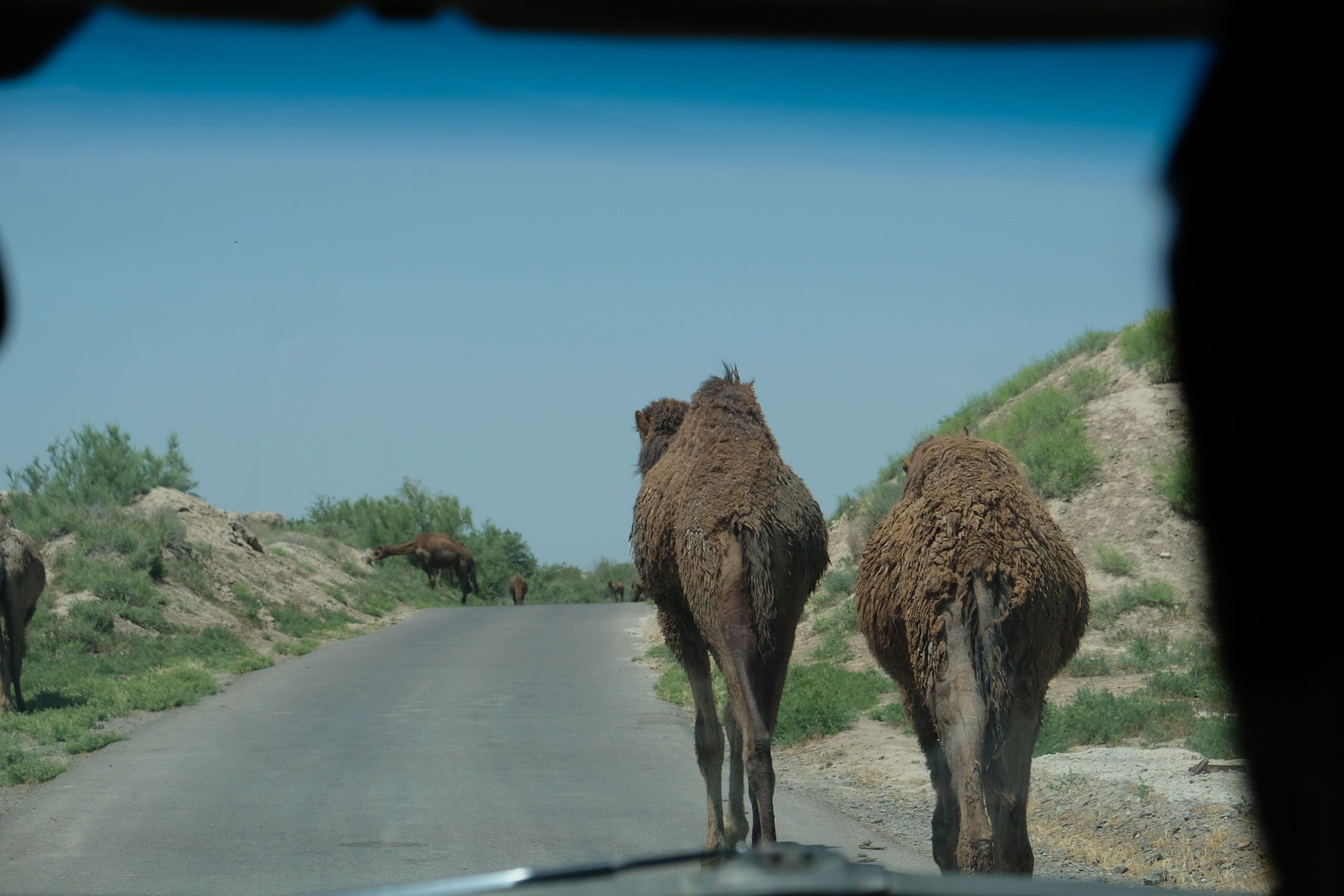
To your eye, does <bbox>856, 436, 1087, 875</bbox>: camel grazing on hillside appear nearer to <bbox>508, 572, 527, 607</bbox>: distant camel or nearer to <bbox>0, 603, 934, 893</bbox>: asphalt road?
<bbox>0, 603, 934, 893</bbox>: asphalt road

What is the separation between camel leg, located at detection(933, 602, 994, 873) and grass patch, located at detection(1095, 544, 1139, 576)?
11.2 metres

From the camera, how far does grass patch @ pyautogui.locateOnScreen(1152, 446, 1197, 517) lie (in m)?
16.7

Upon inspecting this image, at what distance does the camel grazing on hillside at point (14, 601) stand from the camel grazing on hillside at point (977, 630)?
1060 cm

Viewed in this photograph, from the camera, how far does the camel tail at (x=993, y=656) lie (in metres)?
5.32

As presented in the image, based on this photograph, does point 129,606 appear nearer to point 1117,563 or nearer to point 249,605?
point 249,605

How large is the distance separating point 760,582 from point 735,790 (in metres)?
1.52

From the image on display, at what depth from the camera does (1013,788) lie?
550cm

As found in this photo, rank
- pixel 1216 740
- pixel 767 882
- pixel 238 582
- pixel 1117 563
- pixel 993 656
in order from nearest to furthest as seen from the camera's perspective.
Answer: pixel 767 882
pixel 993 656
pixel 1216 740
pixel 1117 563
pixel 238 582

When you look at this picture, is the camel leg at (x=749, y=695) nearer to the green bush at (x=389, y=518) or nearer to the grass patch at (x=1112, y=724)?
the grass patch at (x=1112, y=724)

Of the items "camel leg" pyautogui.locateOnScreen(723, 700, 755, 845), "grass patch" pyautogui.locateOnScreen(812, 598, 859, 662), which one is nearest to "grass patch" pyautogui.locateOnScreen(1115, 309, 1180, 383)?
"grass patch" pyautogui.locateOnScreen(812, 598, 859, 662)

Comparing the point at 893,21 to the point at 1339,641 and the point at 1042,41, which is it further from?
the point at 1339,641

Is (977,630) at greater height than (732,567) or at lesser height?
lesser

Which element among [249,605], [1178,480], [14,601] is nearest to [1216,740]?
[1178,480]

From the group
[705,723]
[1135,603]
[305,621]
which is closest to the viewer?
[705,723]
